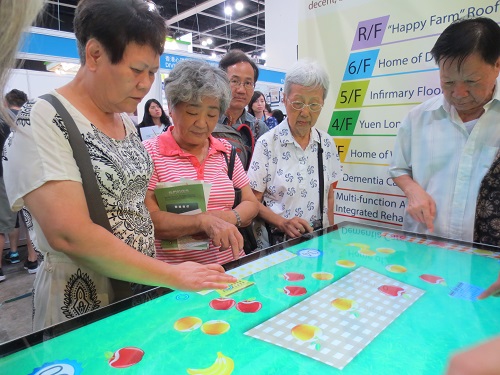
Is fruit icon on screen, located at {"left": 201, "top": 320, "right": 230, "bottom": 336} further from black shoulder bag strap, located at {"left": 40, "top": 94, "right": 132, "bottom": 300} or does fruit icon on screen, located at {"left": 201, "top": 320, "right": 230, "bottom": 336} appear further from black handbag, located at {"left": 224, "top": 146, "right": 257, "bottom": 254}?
black handbag, located at {"left": 224, "top": 146, "right": 257, "bottom": 254}

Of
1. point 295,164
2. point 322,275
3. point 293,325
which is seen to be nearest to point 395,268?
point 322,275

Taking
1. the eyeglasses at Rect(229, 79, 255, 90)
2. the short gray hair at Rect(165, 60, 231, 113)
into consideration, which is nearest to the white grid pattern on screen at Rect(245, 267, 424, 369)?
the short gray hair at Rect(165, 60, 231, 113)

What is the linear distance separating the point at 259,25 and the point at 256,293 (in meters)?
13.8

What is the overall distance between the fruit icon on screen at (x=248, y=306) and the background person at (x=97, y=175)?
8 cm

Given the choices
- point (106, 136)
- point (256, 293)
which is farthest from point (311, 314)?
point (106, 136)

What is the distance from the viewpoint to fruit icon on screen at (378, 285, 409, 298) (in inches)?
45.5

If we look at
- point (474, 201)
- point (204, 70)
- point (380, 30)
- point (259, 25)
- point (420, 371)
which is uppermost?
point (259, 25)

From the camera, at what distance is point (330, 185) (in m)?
2.21

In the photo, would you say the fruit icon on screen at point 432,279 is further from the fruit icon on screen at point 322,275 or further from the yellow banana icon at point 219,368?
the yellow banana icon at point 219,368

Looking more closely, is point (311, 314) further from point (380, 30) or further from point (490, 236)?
point (380, 30)

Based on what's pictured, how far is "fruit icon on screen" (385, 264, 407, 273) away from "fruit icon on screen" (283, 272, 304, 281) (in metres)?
0.34

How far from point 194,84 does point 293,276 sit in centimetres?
91

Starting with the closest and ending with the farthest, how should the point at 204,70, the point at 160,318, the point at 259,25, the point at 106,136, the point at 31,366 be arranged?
the point at 31,366 < the point at 160,318 < the point at 106,136 < the point at 204,70 < the point at 259,25

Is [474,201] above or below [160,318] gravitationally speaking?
above
